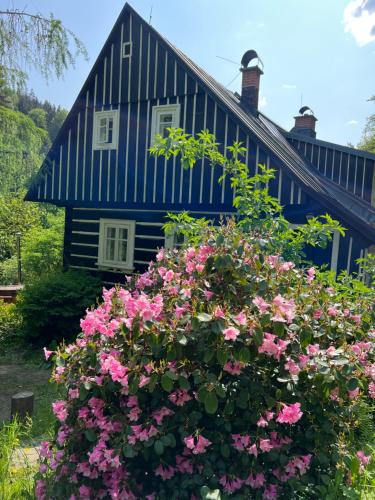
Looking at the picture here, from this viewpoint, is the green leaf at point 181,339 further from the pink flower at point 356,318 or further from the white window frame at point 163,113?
the white window frame at point 163,113

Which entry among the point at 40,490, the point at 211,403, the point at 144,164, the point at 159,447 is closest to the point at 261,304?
the point at 211,403

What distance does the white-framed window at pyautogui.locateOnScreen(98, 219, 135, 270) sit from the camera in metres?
10.6

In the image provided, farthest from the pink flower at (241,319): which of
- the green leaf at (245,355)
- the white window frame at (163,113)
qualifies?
the white window frame at (163,113)

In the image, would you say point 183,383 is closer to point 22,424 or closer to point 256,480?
point 256,480

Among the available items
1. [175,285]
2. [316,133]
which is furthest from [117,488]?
[316,133]

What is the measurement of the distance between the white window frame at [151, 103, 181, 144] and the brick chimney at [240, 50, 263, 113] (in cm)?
351

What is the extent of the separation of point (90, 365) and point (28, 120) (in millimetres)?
5159

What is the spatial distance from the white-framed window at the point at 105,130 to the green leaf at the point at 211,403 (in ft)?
28.2

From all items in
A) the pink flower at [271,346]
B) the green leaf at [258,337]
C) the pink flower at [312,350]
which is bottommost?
the pink flower at [312,350]

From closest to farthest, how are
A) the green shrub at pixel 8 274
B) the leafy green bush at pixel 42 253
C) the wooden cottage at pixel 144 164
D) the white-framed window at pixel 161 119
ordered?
the wooden cottage at pixel 144 164, the white-framed window at pixel 161 119, the leafy green bush at pixel 42 253, the green shrub at pixel 8 274

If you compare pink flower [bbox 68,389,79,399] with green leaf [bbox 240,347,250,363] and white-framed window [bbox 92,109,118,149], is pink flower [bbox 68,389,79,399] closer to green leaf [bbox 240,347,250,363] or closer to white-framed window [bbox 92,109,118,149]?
green leaf [bbox 240,347,250,363]

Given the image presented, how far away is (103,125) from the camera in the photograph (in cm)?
1048

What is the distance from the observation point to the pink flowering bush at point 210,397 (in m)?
2.19

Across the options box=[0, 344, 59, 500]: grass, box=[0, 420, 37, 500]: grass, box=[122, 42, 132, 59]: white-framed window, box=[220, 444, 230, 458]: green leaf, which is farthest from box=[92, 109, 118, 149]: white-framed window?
box=[220, 444, 230, 458]: green leaf
